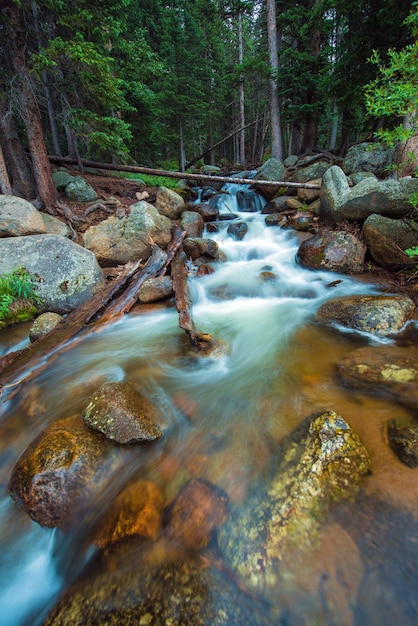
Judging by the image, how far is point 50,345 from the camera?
4398 mm

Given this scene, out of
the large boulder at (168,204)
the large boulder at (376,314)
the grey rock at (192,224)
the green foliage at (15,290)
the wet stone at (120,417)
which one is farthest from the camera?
the large boulder at (168,204)

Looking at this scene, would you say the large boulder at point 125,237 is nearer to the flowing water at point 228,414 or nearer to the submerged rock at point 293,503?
the flowing water at point 228,414

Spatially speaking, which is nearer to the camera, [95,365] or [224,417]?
[224,417]

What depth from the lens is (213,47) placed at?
24484mm

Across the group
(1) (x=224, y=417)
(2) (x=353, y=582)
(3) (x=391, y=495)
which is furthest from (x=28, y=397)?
(3) (x=391, y=495)

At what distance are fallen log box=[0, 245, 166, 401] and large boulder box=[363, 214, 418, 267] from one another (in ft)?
18.2

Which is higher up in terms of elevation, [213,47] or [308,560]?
[213,47]

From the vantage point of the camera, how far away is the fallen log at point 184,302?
175 inches

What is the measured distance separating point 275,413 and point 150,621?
6.45 feet

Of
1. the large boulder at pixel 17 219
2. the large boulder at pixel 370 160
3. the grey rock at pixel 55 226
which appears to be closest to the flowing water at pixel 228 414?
the large boulder at pixel 17 219

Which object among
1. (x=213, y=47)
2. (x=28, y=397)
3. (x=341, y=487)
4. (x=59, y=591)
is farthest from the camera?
(x=213, y=47)

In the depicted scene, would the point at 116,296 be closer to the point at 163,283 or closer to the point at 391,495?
the point at 163,283

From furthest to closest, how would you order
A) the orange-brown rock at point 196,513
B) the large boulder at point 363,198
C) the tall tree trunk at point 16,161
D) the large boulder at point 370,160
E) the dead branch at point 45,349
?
the large boulder at point 370,160, the tall tree trunk at point 16,161, the large boulder at point 363,198, the dead branch at point 45,349, the orange-brown rock at point 196,513

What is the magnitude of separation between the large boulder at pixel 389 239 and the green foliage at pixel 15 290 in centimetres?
715
